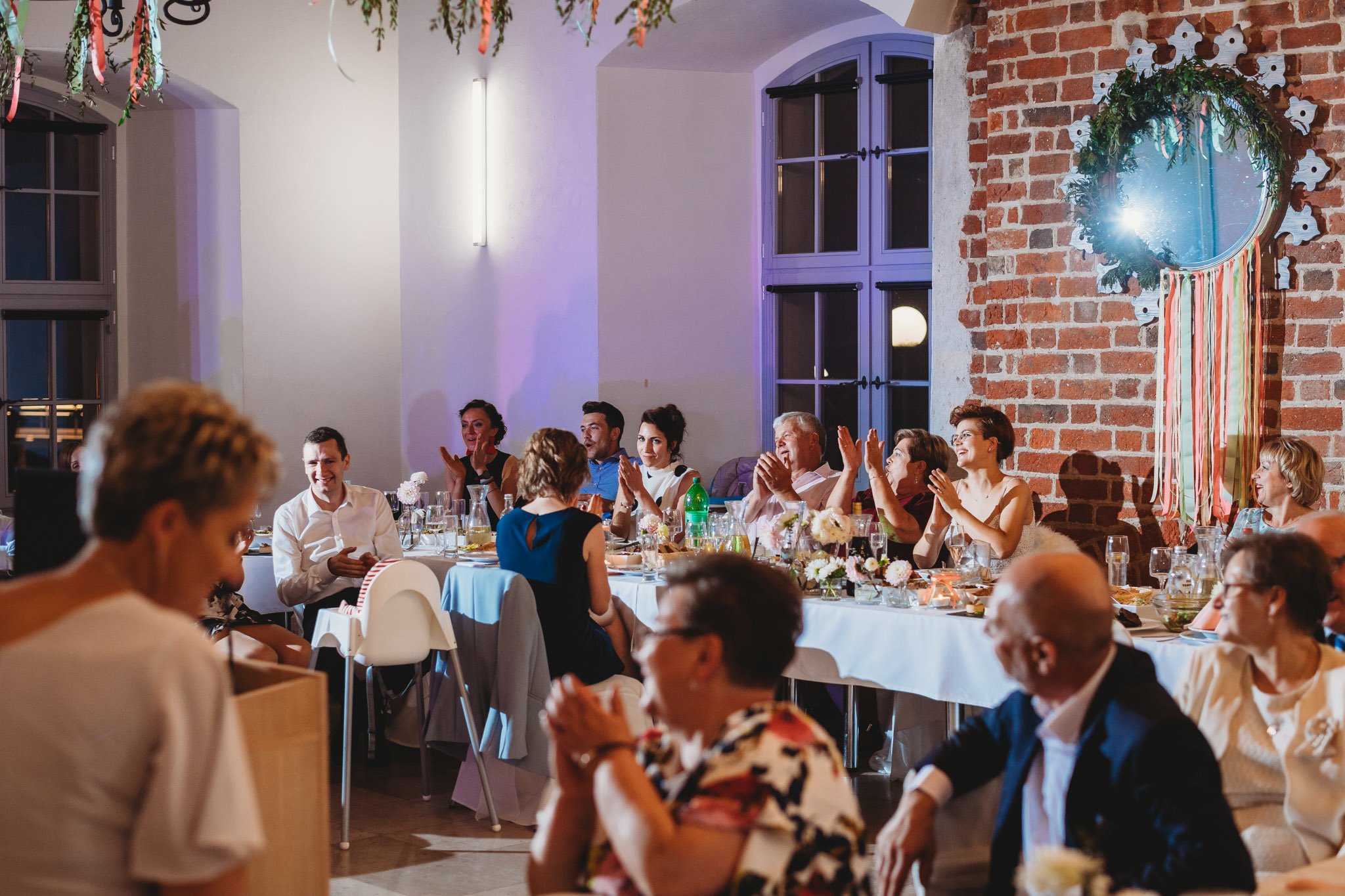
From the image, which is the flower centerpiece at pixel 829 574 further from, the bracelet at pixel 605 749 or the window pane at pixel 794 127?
the window pane at pixel 794 127

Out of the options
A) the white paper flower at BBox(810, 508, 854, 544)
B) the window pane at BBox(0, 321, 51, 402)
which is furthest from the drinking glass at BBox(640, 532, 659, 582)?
the window pane at BBox(0, 321, 51, 402)

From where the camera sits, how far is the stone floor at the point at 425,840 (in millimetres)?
4145

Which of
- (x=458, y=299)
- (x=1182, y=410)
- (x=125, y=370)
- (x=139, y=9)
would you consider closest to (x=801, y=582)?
(x=1182, y=410)

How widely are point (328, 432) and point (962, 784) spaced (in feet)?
12.4

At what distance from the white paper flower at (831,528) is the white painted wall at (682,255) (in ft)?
9.75

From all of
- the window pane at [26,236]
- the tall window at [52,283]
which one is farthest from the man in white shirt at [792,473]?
the window pane at [26,236]

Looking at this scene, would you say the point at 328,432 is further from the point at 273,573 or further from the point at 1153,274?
the point at 1153,274

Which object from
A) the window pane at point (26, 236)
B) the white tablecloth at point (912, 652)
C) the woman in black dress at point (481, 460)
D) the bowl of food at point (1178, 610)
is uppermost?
the window pane at point (26, 236)

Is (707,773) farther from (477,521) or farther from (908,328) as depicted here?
(908,328)

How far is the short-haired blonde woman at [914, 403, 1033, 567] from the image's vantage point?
5066mm

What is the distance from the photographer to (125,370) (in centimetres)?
826

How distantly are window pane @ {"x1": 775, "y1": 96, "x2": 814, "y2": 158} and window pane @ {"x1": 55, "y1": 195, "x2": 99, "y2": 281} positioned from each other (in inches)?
155

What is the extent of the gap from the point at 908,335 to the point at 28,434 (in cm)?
495

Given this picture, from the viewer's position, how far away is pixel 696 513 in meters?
5.45
